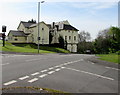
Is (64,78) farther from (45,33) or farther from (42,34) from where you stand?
(45,33)

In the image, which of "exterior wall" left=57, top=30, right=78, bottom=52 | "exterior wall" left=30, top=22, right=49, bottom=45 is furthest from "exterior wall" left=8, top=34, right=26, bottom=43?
"exterior wall" left=57, top=30, right=78, bottom=52

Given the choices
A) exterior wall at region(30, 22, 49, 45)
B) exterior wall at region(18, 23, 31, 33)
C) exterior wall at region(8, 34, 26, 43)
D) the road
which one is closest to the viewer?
the road

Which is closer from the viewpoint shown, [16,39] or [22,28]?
[16,39]

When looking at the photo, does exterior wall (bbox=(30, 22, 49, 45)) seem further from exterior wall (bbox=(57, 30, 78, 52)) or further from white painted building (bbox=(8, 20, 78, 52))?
exterior wall (bbox=(57, 30, 78, 52))

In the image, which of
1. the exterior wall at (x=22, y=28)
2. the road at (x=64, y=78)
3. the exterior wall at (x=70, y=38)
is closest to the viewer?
the road at (x=64, y=78)

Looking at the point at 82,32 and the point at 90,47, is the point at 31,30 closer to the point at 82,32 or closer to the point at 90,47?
the point at 90,47

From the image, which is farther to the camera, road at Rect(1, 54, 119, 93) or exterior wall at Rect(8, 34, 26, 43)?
exterior wall at Rect(8, 34, 26, 43)

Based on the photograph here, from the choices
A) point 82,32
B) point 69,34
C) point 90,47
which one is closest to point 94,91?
point 69,34

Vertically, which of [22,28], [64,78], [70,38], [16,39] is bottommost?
[64,78]

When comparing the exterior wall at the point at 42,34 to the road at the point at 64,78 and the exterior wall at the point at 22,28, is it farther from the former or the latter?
the road at the point at 64,78

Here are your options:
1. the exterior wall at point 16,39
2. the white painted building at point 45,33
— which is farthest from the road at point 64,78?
the white painted building at point 45,33

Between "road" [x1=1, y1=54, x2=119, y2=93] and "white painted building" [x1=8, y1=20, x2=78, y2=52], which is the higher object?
"white painted building" [x1=8, y1=20, x2=78, y2=52]

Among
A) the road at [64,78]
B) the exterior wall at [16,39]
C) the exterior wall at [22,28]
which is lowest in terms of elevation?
the road at [64,78]

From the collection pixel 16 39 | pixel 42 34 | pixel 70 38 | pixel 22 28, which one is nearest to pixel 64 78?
pixel 42 34
